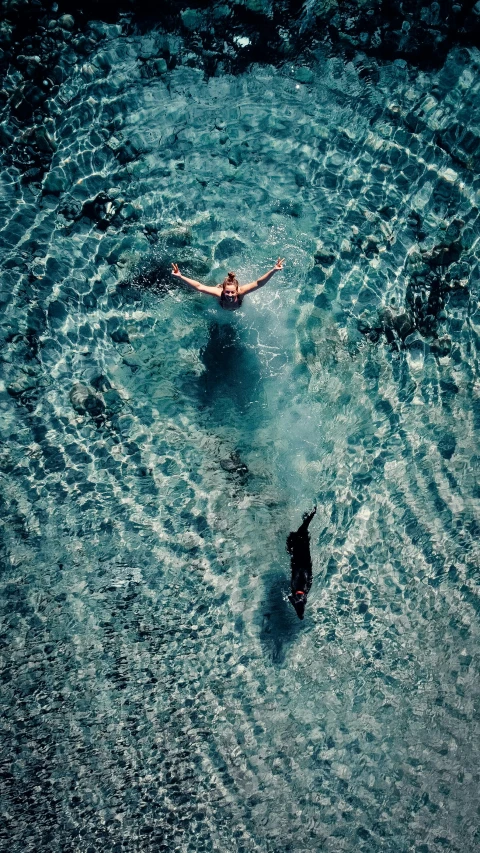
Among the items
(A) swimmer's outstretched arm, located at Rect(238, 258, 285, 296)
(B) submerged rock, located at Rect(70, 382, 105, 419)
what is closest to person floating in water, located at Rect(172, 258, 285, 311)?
(A) swimmer's outstretched arm, located at Rect(238, 258, 285, 296)

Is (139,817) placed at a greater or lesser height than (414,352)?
lesser

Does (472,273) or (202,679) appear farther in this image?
(472,273)

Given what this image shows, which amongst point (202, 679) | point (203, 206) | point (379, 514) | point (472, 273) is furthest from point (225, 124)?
point (202, 679)

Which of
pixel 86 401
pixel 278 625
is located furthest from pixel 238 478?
pixel 86 401

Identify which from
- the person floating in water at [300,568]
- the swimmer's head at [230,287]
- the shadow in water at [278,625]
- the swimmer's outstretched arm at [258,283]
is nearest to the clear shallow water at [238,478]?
the shadow in water at [278,625]

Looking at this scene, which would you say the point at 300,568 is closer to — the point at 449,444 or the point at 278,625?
the point at 278,625

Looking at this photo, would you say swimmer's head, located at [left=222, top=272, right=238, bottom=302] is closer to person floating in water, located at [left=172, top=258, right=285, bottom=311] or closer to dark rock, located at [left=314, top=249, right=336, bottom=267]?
person floating in water, located at [left=172, top=258, right=285, bottom=311]

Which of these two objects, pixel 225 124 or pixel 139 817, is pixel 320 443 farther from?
pixel 139 817
